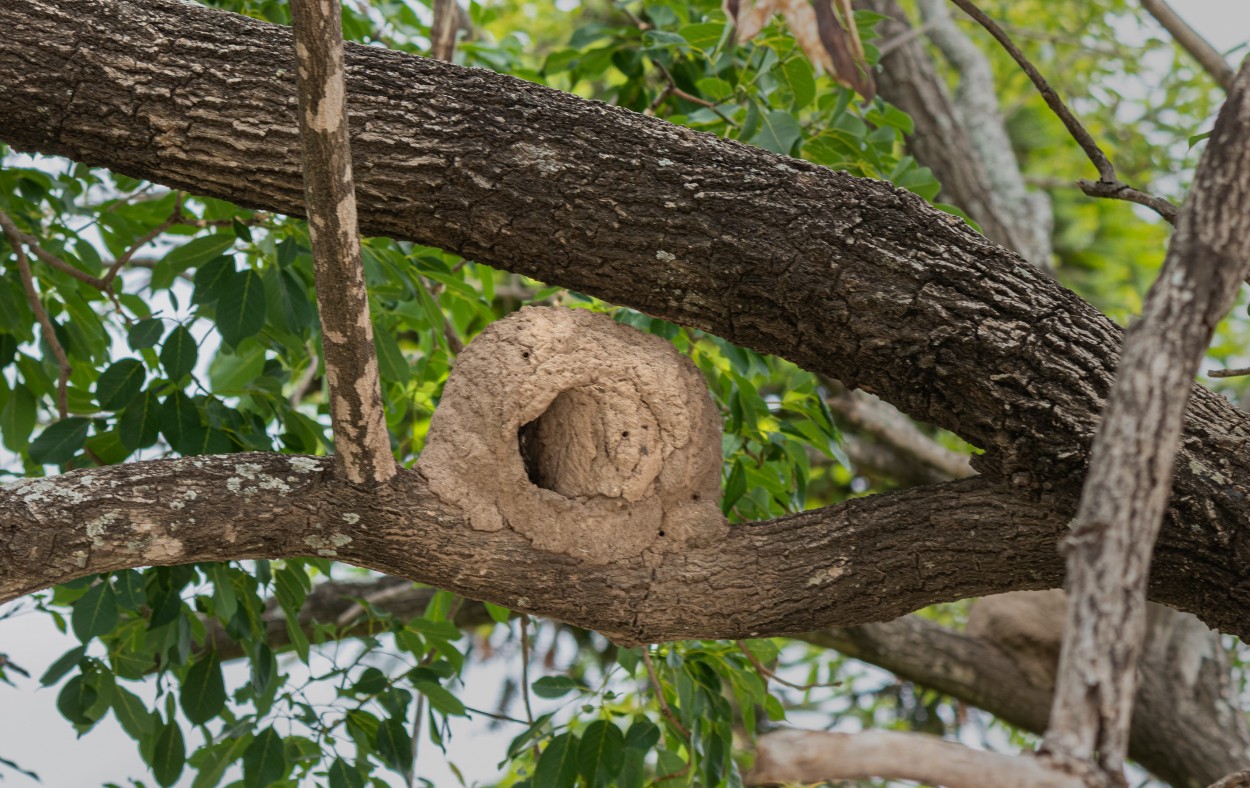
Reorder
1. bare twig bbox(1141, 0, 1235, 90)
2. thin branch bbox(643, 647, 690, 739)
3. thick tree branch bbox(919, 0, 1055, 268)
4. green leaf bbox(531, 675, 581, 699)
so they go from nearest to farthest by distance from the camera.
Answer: green leaf bbox(531, 675, 581, 699) < thin branch bbox(643, 647, 690, 739) < bare twig bbox(1141, 0, 1235, 90) < thick tree branch bbox(919, 0, 1055, 268)

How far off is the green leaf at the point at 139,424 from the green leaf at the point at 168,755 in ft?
3.34

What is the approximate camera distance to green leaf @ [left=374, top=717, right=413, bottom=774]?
11.6 ft

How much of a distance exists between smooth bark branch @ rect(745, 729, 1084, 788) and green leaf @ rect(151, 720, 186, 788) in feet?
9.15

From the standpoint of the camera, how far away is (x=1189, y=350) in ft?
5.64

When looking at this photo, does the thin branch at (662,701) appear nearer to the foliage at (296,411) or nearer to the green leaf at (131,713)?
the foliage at (296,411)

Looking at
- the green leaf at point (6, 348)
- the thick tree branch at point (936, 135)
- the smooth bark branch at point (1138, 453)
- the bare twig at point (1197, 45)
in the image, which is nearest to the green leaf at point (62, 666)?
the green leaf at point (6, 348)

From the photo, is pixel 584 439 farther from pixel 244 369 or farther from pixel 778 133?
pixel 244 369

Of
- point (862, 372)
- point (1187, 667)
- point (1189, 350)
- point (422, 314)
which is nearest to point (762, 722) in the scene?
point (1187, 667)

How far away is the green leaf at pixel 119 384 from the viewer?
10.9ft

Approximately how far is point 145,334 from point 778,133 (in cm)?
181

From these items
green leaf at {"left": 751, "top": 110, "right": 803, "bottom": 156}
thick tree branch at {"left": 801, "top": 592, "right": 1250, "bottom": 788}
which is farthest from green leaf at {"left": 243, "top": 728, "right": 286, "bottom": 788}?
thick tree branch at {"left": 801, "top": 592, "right": 1250, "bottom": 788}

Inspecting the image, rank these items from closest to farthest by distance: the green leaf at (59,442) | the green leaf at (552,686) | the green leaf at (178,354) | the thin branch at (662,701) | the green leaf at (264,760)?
the green leaf at (59,442) → the green leaf at (178,354) → the green leaf at (264,760) → the green leaf at (552,686) → the thin branch at (662,701)

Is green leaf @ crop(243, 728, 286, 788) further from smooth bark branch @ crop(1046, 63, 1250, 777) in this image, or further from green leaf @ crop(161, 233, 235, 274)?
smooth bark branch @ crop(1046, 63, 1250, 777)

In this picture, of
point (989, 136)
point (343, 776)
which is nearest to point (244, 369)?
point (343, 776)
